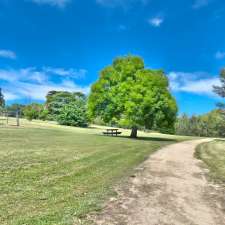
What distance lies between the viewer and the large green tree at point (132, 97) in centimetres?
3312

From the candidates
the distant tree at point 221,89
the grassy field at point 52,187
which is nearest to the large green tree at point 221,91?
the distant tree at point 221,89

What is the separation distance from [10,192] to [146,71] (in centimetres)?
3037

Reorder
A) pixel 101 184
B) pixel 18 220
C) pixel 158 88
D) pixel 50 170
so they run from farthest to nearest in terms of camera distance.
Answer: pixel 158 88 < pixel 50 170 < pixel 101 184 < pixel 18 220

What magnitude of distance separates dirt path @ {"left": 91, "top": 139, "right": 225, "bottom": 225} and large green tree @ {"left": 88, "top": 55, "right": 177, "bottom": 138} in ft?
73.8

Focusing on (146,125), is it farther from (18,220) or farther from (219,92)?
(18,220)

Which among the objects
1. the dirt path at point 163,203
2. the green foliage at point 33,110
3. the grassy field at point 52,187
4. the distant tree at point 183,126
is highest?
the green foliage at point 33,110

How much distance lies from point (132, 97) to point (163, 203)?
2642 cm

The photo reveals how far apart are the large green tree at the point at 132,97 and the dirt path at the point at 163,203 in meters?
22.5

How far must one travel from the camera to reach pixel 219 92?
50312mm

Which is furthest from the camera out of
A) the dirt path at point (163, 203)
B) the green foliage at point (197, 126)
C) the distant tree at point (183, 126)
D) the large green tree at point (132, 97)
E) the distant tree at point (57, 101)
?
the distant tree at point (183, 126)

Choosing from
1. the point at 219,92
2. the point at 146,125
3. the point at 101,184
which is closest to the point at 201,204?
the point at 101,184

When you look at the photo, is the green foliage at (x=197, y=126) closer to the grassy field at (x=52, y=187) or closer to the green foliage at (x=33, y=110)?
the green foliage at (x=33, y=110)

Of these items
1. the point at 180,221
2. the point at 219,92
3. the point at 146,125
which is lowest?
the point at 180,221

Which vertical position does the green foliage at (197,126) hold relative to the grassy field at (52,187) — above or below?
above
